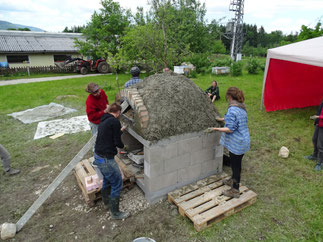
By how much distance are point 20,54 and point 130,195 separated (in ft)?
80.1

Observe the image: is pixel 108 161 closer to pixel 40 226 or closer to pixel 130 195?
pixel 130 195

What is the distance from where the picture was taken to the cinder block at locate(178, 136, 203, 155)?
3.63 meters

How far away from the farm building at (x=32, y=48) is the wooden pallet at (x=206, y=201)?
22633 millimetres

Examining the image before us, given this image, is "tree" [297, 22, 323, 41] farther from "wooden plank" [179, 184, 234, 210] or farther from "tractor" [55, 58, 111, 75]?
"tractor" [55, 58, 111, 75]

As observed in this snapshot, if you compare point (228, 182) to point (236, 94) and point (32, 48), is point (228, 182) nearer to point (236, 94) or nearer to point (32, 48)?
point (236, 94)

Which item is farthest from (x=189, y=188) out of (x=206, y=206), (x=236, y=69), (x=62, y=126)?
(x=236, y=69)

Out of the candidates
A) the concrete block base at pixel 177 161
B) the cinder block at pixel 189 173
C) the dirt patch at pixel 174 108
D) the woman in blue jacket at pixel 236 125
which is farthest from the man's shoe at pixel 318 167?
the cinder block at pixel 189 173

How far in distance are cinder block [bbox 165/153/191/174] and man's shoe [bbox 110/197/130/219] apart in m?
0.93

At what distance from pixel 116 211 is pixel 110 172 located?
2.33 ft

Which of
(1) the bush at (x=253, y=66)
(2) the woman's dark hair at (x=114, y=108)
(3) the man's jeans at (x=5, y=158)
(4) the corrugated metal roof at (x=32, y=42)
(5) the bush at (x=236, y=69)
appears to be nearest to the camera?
(2) the woman's dark hair at (x=114, y=108)

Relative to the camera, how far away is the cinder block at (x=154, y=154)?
3.35 metres

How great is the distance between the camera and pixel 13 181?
14.8ft

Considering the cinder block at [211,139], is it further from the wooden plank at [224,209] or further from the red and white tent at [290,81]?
the red and white tent at [290,81]

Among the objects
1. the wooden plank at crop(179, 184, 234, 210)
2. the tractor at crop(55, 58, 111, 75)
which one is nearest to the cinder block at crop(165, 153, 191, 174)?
the wooden plank at crop(179, 184, 234, 210)
